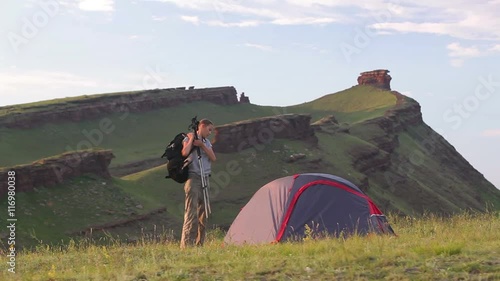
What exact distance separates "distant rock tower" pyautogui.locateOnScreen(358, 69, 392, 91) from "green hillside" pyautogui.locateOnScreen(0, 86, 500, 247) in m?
3.87

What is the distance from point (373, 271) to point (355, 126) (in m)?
95.6

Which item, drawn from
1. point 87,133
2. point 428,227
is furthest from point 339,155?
point 428,227

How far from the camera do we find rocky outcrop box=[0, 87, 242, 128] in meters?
96.1

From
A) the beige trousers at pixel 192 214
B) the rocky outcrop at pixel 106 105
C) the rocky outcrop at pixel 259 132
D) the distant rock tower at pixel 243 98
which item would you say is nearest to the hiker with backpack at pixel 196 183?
the beige trousers at pixel 192 214

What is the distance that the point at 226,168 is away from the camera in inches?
2702

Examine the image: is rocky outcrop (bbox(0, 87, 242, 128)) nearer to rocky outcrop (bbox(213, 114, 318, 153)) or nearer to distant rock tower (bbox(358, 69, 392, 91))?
distant rock tower (bbox(358, 69, 392, 91))

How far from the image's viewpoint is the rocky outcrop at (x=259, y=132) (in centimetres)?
7175

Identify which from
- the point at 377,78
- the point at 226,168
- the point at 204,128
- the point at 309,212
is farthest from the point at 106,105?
the point at 204,128

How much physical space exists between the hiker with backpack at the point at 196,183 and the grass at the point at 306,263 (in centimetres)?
118

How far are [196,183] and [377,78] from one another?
143034mm

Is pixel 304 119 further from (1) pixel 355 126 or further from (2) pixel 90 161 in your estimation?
(2) pixel 90 161

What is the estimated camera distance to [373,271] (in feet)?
24.6

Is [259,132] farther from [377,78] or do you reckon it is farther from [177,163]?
[377,78]

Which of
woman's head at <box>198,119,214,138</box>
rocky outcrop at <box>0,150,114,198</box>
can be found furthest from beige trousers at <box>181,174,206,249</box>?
rocky outcrop at <box>0,150,114,198</box>
